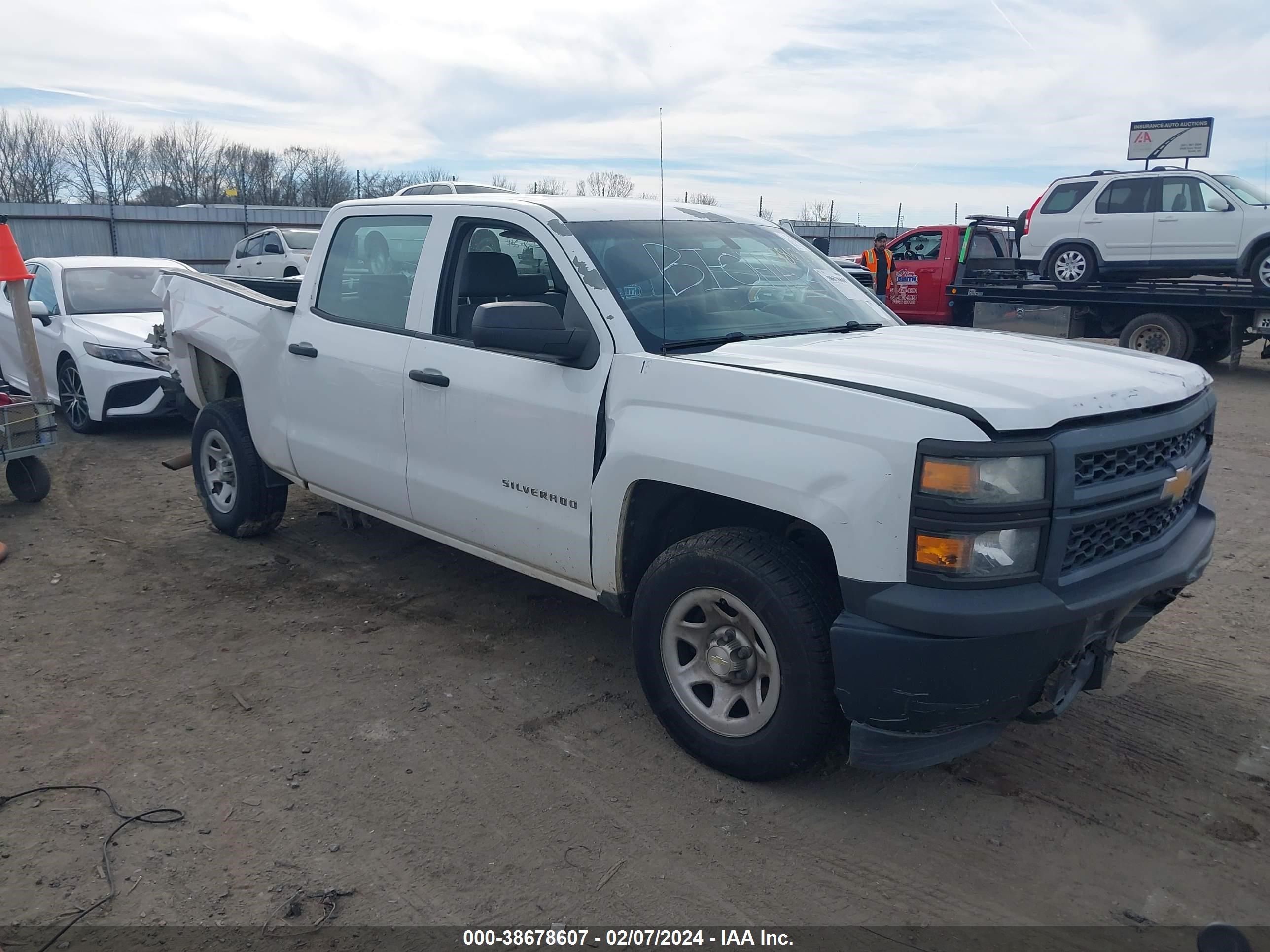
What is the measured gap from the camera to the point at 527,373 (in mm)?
3883

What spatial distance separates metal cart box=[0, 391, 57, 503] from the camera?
6547mm

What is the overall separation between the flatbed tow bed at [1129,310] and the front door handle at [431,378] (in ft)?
36.4

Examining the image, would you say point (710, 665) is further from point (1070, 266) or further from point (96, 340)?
point (1070, 266)

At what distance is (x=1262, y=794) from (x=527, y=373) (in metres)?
2.96

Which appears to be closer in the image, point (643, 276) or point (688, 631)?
point (688, 631)

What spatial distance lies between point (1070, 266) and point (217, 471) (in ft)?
43.3

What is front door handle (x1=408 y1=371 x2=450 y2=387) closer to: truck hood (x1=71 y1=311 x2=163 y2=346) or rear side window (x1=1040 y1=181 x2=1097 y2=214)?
truck hood (x1=71 y1=311 x2=163 y2=346)

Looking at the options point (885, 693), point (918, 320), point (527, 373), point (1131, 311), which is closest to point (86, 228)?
point (918, 320)

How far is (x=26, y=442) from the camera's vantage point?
665 centimetres

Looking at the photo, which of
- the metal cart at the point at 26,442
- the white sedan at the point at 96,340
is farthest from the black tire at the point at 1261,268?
the metal cart at the point at 26,442

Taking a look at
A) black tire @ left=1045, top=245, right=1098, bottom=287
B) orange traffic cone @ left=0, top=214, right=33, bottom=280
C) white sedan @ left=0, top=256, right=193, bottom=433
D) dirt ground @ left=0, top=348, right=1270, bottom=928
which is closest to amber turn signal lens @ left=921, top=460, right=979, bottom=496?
dirt ground @ left=0, top=348, right=1270, bottom=928

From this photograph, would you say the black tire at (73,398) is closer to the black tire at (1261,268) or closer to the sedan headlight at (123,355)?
the sedan headlight at (123,355)

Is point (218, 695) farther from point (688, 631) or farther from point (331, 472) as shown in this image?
point (688, 631)

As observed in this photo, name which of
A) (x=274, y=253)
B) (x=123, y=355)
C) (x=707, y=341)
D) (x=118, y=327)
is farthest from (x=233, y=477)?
(x=274, y=253)
